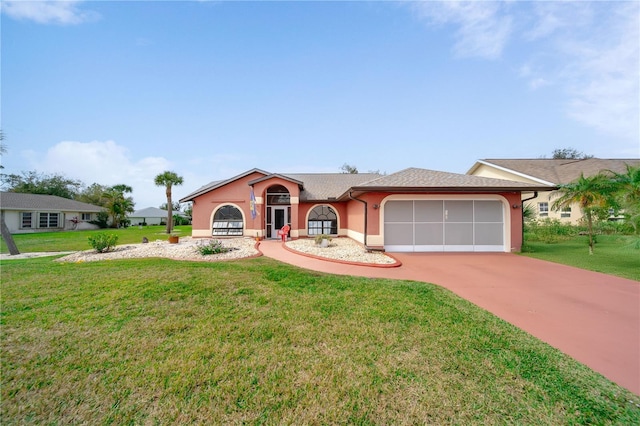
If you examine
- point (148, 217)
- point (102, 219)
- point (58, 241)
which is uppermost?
point (148, 217)

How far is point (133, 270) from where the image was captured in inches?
282

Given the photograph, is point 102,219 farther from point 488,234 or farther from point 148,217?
point 488,234

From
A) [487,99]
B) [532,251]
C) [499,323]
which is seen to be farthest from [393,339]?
[487,99]

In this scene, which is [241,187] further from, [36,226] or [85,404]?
[36,226]

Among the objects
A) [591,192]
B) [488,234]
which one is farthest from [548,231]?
[488,234]

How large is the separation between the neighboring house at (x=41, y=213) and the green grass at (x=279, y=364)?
1289 inches

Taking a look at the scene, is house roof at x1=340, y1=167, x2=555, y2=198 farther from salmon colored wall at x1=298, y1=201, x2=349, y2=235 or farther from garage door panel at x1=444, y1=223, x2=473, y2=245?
salmon colored wall at x1=298, y1=201, x2=349, y2=235

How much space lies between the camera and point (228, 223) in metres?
17.2

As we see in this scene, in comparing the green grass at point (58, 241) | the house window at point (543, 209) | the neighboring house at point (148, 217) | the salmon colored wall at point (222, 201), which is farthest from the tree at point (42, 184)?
the house window at point (543, 209)

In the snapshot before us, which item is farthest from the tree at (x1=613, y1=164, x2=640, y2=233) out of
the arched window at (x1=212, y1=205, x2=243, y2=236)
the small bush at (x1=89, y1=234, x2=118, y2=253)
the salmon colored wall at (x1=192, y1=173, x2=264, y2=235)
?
the small bush at (x1=89, y1=234, x2=118, y2=253)

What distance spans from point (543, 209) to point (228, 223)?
93.2 feet

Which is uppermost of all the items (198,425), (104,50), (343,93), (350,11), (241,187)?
(350,11)

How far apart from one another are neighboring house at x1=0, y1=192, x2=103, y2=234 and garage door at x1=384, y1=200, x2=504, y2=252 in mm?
37693

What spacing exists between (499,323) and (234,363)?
457cm
